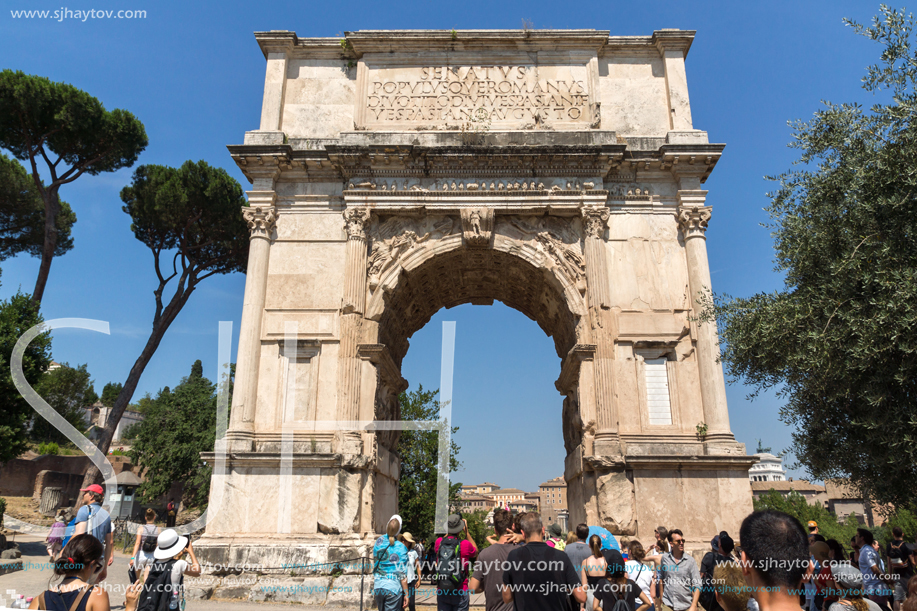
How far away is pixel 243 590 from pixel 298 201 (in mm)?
7685

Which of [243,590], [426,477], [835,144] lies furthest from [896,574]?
[426,477]

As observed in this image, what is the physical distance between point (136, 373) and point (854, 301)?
23.8 m

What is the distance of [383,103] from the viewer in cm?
1358

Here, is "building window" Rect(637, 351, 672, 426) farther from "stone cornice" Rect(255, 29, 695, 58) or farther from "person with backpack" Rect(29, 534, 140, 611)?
"person with backpack" Rect(29, 534, 140, 611)

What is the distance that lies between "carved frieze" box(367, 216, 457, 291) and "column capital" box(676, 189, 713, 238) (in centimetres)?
480

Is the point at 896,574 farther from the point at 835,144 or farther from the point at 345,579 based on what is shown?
the point at 345,579

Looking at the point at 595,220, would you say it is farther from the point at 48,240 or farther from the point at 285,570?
the point at 48,240

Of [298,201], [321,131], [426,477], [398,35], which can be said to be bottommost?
[426,477]

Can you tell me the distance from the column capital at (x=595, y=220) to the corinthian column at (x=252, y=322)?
6.62 metres

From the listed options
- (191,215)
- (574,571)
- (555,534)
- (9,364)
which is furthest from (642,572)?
(191,215)

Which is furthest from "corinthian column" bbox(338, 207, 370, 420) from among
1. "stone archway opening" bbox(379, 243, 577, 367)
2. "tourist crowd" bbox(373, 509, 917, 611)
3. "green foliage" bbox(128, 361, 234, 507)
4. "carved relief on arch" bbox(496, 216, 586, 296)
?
"green foliage" bbox(128, 361, 234, 507)

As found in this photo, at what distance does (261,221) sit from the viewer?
1269 centimetres

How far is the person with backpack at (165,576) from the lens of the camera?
202 inches

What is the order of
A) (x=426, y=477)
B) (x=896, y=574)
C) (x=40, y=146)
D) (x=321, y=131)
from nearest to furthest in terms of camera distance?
1. (x=896, y=574)
2. (x=321, y=131)
3. (x=40, y=146)
4. (x=426, y=477)
